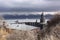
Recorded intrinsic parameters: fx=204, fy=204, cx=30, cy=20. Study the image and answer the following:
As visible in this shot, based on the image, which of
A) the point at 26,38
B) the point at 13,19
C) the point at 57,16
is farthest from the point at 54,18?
the point at 13,19

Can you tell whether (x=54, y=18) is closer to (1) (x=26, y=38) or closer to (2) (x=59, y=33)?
(2) (x=59, y=33)

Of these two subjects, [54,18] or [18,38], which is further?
[18,38]

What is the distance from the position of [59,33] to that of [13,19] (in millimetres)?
21961

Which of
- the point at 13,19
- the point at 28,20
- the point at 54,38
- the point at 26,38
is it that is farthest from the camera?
the point at 28,20

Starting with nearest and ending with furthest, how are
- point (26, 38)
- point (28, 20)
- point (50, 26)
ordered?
point (50, 26) → point (26, 38) → point (28, 20)

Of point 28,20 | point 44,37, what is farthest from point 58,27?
point 28,20

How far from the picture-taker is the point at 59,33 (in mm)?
5742

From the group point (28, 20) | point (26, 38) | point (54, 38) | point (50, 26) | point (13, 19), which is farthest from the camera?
point (28, 20)

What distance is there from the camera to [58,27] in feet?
19.3

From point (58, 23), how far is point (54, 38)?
50 centimetres

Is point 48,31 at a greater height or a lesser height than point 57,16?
lesser

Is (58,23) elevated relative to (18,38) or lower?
elevated

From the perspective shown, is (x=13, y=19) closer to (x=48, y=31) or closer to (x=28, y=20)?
(x=28, y=20)

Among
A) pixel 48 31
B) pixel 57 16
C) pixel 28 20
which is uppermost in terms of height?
pixel 57 16
